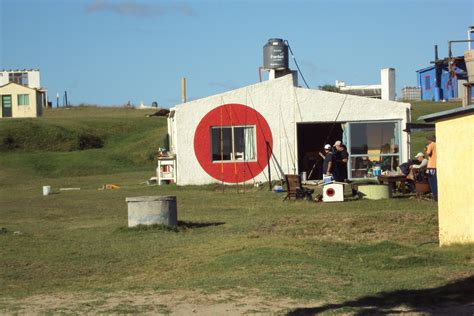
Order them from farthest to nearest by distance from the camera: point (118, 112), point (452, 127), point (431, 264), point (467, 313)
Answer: point (118, 112) → point (452, 127) → point (431, 264) → point (467, 313)

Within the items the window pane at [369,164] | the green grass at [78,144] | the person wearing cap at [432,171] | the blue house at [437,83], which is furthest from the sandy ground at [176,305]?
the blue house at [437,83]

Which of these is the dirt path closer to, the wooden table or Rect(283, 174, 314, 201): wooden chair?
Rect(283, 174, 314, 201): wooden chair

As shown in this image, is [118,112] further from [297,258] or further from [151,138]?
[297,258]

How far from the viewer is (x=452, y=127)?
48.1ft

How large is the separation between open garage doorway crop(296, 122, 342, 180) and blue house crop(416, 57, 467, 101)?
2965 cm

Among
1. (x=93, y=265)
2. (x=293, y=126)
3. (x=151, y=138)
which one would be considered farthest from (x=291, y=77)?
(x=151, y=138)

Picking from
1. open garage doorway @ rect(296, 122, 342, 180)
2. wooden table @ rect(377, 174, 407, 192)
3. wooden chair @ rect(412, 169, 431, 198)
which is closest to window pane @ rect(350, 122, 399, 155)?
open garage doorway @ rect(296, 122, 342, 180)

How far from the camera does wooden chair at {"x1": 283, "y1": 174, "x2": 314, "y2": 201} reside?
24244mm

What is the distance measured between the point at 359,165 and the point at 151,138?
89.1ft

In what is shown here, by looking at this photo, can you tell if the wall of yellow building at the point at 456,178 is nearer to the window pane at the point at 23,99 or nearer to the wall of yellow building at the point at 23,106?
the wall of yellow building at the point at 23,106

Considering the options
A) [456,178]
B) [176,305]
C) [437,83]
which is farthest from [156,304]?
[437,83]

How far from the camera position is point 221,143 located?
31031mm

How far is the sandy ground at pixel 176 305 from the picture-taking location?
9977 millimetres

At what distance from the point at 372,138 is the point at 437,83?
3839 cm
